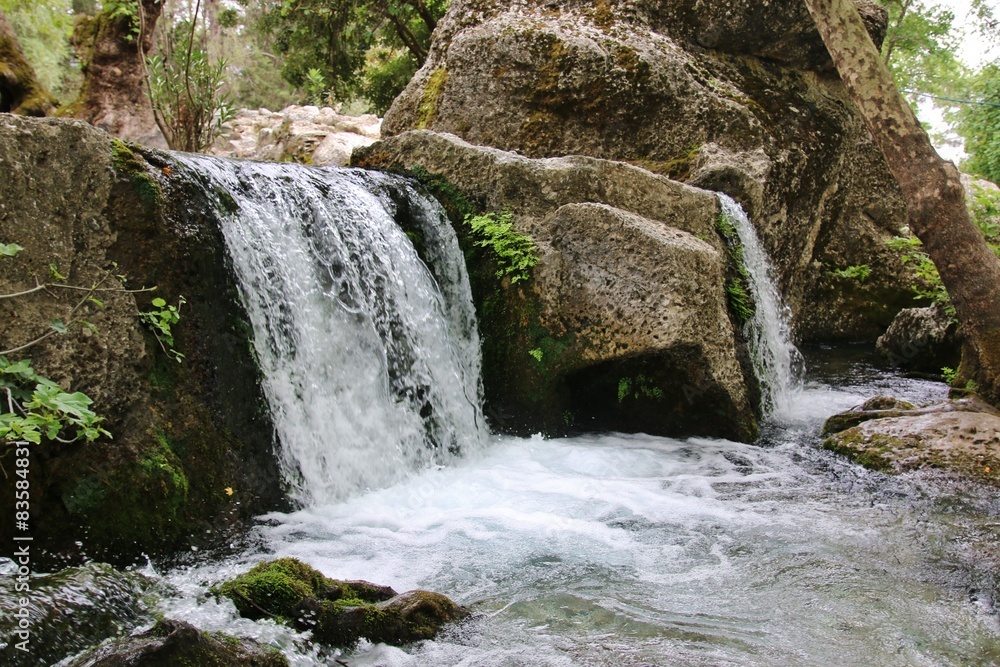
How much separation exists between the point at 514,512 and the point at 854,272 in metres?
9.92

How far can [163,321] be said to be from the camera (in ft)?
14.0

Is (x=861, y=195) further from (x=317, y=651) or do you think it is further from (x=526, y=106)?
(x=317, y=651)

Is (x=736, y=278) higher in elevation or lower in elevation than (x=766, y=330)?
higher

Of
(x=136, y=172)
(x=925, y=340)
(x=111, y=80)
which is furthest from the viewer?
(x=111, y=80)

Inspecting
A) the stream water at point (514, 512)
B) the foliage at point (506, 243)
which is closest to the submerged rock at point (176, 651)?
the stream water at point (514, 512)

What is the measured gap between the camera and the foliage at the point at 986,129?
69.1 ft

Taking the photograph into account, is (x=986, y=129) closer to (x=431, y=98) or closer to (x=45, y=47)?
(x=431, y=98)

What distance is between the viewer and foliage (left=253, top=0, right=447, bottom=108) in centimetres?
1511

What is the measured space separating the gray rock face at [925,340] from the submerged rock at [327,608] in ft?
27.8

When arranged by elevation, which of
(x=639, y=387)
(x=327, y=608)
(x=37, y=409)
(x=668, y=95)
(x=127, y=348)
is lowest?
(x=327, y=608)

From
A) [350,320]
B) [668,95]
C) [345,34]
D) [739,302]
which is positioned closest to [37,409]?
[350,320]

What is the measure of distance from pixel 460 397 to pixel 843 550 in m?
3.36

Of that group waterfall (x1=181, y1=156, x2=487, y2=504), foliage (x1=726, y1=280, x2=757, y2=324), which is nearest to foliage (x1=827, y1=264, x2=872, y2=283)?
foliage (x1=726, y1=280, x2=757, y2=324)

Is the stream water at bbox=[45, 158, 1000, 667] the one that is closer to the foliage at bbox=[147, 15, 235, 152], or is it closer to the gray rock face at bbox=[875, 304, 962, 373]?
the gray rock face at bbox=[875, 304, 962, 373]
